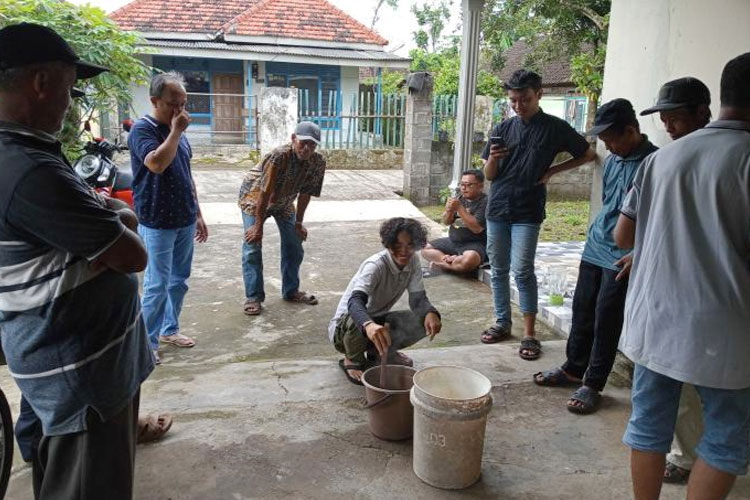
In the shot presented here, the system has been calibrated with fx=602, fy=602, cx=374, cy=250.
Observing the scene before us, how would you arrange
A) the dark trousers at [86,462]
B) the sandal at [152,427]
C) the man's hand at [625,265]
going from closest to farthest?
the dark trousers at [86,462]
the sandal at [152,427]
the man's hand at [625,265]

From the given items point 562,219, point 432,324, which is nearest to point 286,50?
point 562,219

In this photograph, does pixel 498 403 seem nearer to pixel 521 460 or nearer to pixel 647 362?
pixel 521 460

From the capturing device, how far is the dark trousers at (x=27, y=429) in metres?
2.21

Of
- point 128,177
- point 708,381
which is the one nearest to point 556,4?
point 128,177

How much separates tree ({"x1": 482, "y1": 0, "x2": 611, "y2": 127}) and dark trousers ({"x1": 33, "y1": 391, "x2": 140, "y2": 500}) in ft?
38.0

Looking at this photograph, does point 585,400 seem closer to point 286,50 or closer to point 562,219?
point 562,219

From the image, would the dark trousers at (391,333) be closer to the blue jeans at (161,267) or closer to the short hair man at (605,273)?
the short hair man at (605,273)

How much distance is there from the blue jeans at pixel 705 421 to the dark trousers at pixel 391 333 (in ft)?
4.70

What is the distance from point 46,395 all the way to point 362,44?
1774 centimetres

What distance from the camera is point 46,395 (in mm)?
1676

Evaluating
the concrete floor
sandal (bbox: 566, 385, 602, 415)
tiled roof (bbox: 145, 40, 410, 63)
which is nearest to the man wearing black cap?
the concrete floor

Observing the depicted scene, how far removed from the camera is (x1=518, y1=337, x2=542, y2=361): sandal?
3.72 meters

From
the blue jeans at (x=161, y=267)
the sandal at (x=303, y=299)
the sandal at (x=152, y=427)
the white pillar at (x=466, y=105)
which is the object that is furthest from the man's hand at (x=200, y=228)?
the white pillar at (x=466, y=105)

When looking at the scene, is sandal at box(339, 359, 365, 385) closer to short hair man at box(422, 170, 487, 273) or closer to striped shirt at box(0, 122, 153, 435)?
striped shirt at box(0, 122, 153, 435)
